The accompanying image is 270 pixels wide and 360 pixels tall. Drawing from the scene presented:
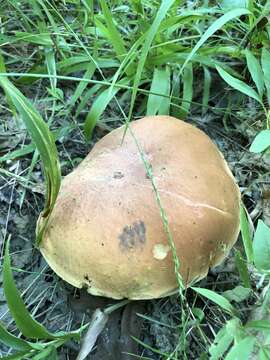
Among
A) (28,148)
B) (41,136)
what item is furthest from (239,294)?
(28,148)

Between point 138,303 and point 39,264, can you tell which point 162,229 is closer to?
point 138,303

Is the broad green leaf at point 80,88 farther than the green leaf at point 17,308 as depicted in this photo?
Yes

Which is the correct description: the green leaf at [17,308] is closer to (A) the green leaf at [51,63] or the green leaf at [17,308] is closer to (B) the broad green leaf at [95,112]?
(B) the broad green leaf at [95,112]

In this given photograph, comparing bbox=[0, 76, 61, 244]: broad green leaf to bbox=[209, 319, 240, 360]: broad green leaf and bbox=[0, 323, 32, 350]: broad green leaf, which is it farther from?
bbox=[209, 319, 240, 360]: broad green leaf

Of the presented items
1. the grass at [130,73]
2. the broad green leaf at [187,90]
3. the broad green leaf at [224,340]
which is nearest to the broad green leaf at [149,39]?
the grass at [130,73]

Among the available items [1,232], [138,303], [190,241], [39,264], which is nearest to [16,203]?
[1,232]

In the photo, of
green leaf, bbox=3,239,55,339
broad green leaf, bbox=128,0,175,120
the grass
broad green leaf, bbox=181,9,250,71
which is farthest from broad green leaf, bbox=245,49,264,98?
green leaf, bbox=3,239,55,339
